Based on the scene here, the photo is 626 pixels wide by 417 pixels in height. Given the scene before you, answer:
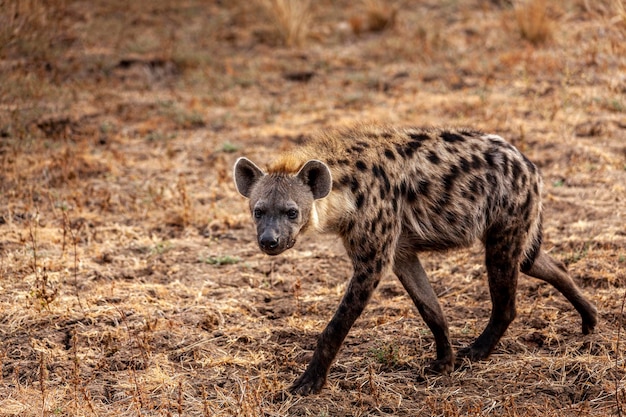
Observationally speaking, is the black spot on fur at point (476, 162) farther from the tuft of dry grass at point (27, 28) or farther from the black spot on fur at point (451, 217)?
the tuft of dry grass at point (27, 28)

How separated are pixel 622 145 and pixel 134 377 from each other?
4969 mm

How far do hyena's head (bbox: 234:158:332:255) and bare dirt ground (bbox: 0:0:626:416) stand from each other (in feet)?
2.55

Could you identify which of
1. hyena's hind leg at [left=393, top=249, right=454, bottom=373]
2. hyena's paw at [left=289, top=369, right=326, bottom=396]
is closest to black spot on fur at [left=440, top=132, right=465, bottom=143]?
hyena's hind leg at [left=393, top=249, right=454, bottom=373]

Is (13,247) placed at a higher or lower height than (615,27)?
lower

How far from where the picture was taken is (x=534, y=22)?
984cm

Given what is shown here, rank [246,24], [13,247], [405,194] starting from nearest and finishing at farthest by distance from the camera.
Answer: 1. [405,194]
2. [13,247]
3. [246,24]

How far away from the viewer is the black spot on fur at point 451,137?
4.52 meters

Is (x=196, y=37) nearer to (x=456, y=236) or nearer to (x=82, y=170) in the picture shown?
(x=82, y=170)

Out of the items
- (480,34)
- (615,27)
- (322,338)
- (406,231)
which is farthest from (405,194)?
(480,34)

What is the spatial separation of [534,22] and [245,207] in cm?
497

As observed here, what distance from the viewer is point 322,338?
13.5 ft

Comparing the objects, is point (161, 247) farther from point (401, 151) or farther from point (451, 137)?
point (451, 137)

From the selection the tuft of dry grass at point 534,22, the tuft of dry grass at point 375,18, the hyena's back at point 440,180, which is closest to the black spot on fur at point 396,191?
the hyena's back at point 440,180

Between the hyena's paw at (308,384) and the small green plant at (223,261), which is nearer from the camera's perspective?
the hyena's paw at (308,384)
